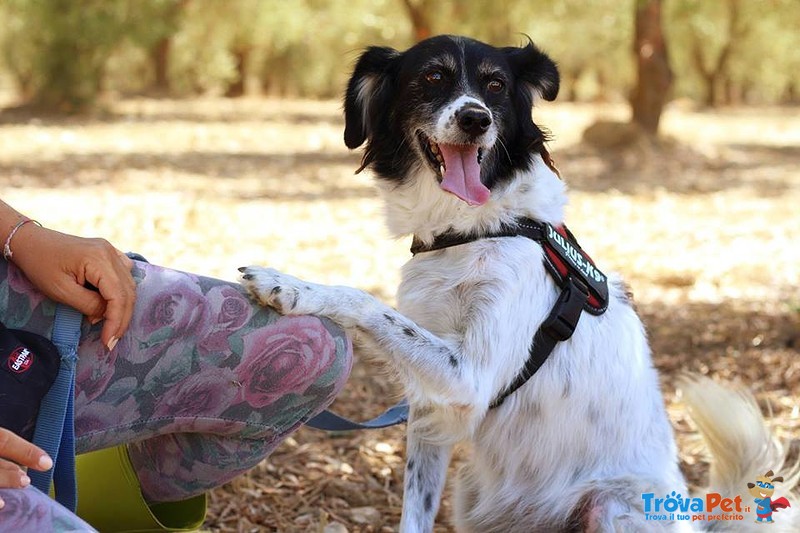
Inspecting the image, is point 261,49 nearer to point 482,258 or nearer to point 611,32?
point 611,32

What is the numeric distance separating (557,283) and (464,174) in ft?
1.60

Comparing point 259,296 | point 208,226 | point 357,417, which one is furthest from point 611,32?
point 259,296

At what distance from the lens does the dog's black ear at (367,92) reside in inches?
124

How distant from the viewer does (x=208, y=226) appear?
797 cm

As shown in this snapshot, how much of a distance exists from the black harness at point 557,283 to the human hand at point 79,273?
3.58 feet

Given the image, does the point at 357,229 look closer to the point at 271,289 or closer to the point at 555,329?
the point at 555,329

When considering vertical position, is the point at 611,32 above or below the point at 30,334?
above

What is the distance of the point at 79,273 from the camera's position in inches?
76.6

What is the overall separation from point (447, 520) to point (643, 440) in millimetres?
966

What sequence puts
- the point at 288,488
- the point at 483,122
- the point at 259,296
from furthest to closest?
the point at 288,488 < the point at 483,122 < the point at 259,296

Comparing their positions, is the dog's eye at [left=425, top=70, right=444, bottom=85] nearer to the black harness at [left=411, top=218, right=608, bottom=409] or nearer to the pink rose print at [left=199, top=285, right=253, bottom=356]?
the black harness at [left=411, top=218, right=608, bottom=409]

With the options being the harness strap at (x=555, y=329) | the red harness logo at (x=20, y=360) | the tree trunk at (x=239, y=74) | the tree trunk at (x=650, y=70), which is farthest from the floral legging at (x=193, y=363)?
the tree trunk at (x=239, y=74)

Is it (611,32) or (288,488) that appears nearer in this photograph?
(288,488)

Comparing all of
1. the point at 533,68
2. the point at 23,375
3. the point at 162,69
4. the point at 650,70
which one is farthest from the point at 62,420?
the point at 162,69
